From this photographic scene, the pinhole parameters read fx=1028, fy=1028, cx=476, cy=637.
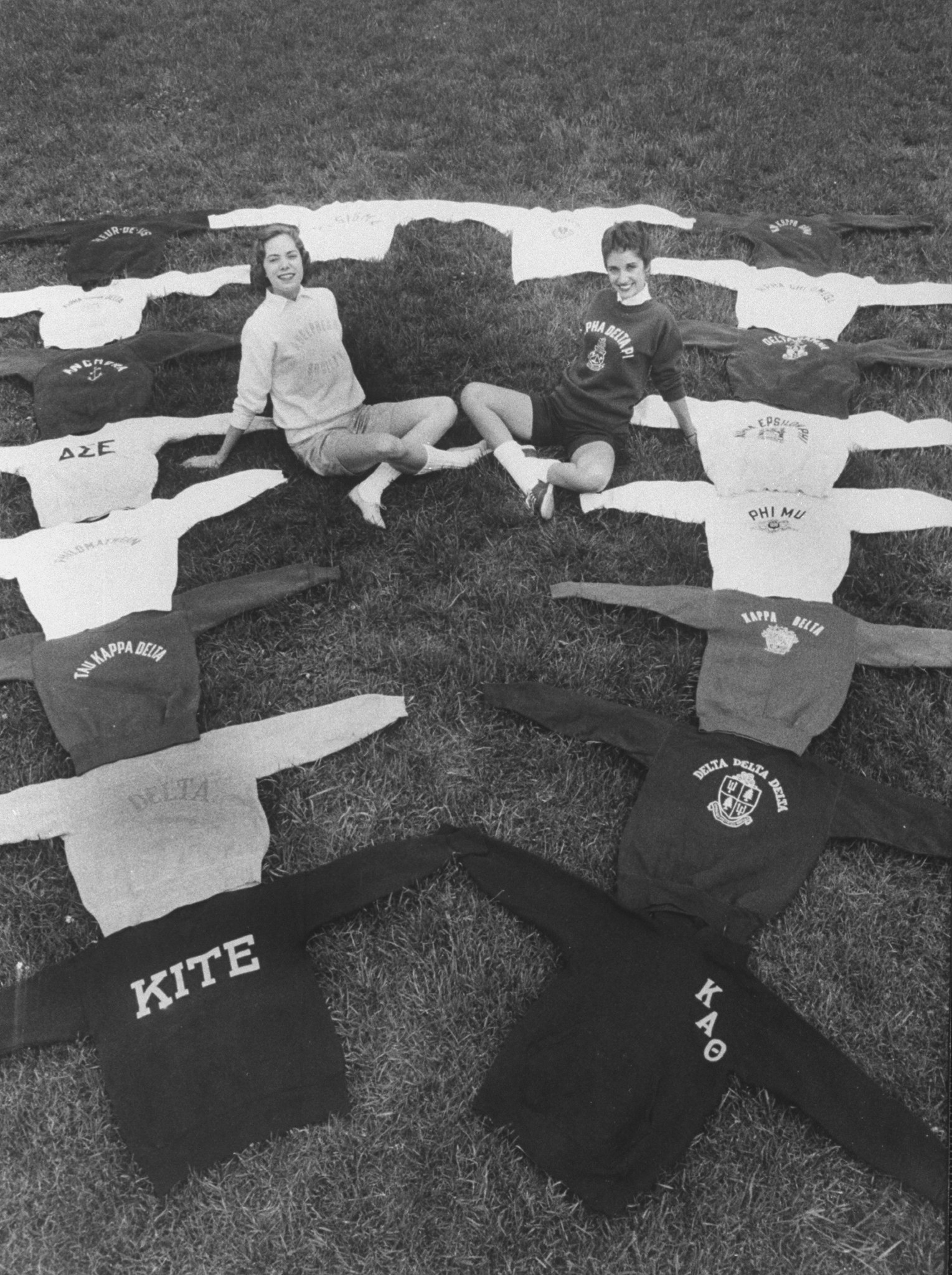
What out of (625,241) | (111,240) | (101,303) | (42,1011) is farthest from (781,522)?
(111,240)

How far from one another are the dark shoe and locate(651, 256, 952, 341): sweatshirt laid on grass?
1785mm

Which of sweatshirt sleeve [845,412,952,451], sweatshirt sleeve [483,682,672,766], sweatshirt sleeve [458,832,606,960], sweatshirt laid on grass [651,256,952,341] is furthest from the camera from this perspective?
sweatshirt laid on grass [651,256,952,341]

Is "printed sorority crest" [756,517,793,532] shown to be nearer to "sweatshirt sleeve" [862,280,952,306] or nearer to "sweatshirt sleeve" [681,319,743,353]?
"sweatshirt sleeve" [681,319,743,353]

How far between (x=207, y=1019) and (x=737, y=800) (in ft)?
5.02

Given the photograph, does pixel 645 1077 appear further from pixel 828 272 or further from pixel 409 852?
pixel 828 272

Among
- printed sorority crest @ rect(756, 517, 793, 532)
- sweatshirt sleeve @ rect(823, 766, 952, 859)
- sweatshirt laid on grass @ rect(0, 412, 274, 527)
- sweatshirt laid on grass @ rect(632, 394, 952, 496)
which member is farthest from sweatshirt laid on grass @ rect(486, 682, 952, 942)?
sweatshirt laid on grass @ rect(0, 412, 274, 527)

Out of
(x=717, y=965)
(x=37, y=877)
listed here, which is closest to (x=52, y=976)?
(x=37, y=877)

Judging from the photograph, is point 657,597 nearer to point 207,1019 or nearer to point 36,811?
point 207,1019

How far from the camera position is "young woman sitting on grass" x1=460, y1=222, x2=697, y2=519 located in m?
3.95

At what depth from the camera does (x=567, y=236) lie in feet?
18.5

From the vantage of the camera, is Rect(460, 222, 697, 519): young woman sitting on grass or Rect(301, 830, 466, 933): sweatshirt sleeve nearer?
Rect(301, 830, 466, 933): sweatshirt sleeve

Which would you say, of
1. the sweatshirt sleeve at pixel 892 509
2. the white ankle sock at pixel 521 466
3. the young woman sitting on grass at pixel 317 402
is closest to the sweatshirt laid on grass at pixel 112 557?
the young woman sitting on grass at pixel 317 402

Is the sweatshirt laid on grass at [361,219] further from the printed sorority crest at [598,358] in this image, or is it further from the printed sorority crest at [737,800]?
the printed sorority crest at [737,800]

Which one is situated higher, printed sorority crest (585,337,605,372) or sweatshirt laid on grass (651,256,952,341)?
printed sorority crest (585,337,605,372)
